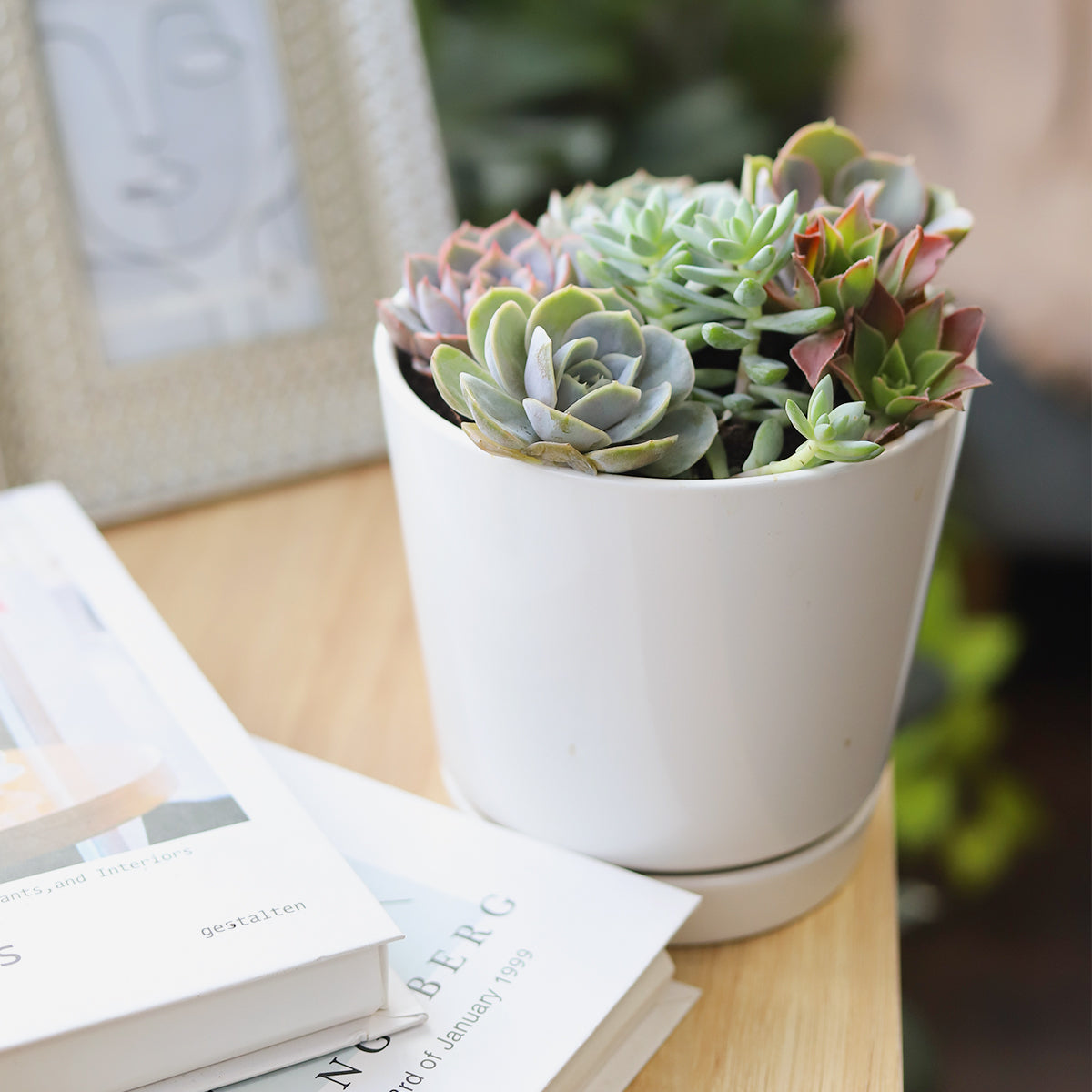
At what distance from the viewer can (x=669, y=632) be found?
0.33m

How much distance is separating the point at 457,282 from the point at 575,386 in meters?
0.08

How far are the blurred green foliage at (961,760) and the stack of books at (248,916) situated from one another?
61 cm

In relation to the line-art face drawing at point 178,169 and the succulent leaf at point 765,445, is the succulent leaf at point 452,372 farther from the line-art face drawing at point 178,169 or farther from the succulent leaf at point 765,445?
the line-art face drawing at point 178,169

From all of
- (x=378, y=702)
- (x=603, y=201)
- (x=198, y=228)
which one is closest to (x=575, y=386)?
(x=603, y=201)

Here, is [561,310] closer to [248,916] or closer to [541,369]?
[541,369]

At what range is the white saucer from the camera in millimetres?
396

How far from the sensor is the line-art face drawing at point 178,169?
58cm

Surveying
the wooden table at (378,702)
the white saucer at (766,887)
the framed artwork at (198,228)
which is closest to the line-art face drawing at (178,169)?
the framed artwork at (198,228)

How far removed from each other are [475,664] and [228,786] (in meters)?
0.09

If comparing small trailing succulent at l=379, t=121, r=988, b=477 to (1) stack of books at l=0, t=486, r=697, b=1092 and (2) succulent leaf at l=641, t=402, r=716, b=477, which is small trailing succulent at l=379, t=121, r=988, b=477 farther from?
(1) stack of books at l=0, t=486, r=697, b=1092

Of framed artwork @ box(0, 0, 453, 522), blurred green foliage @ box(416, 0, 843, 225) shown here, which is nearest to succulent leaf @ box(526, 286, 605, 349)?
framed artwork @ box(0, 0, 453, 522)

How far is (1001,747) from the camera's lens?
100 centimetres

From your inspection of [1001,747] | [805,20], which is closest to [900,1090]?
[1001,747]

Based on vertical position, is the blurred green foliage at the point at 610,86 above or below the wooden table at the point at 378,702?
above
